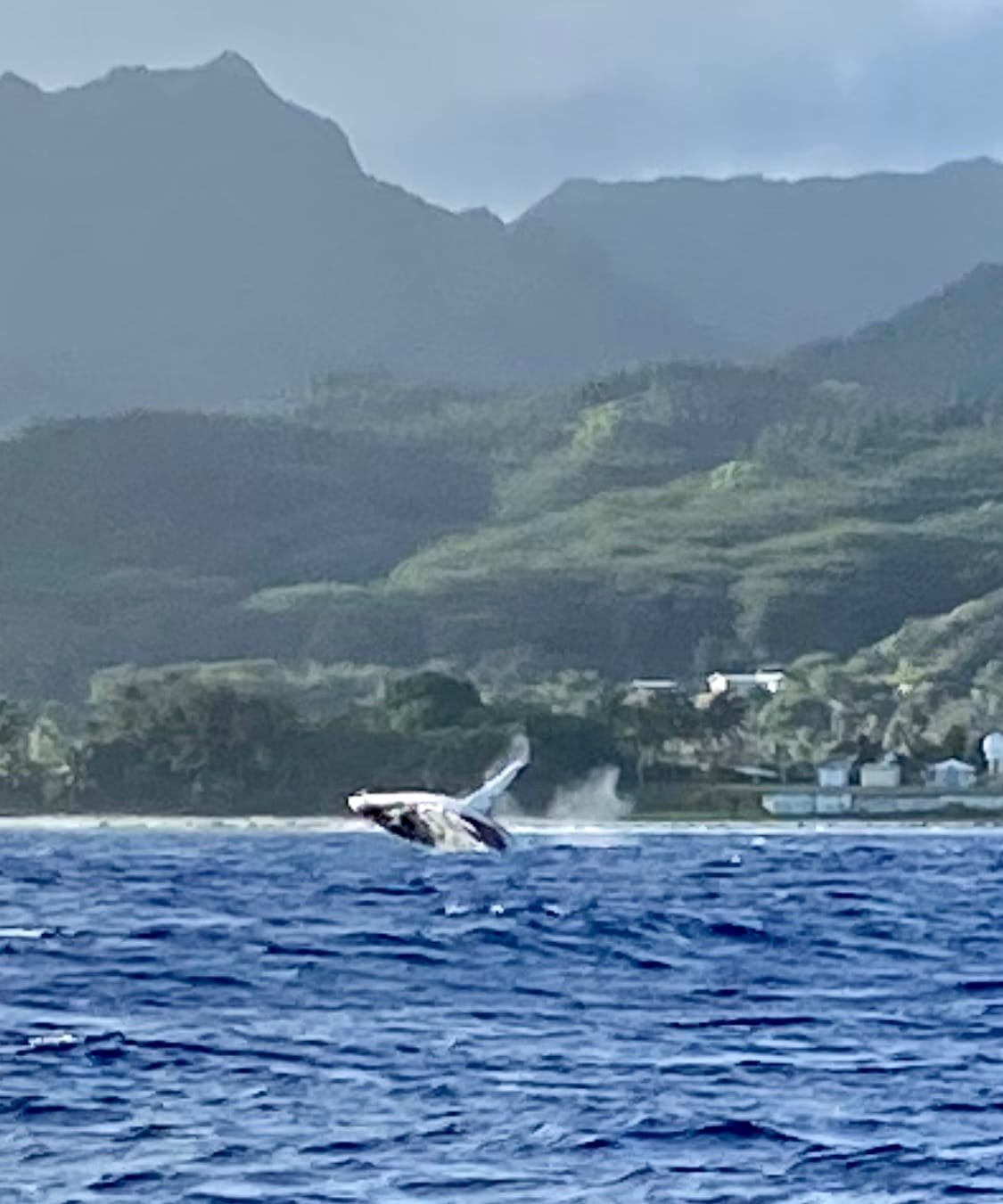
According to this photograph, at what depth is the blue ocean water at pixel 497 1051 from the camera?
29234 millimetres

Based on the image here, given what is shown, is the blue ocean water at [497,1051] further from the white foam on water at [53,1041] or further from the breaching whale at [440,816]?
the breaching whale at [440,816]

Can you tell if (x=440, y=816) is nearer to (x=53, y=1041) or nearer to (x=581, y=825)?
(x=53, y=1041)

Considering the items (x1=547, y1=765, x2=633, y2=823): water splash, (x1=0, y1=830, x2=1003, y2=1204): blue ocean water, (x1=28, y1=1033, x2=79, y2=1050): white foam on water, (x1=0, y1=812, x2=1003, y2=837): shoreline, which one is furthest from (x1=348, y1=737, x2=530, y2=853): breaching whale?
(x1=547, y1=765, x2=633, y2=823): water splash

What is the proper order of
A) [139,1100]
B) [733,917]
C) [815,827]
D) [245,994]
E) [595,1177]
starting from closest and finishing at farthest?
1. [595,1177]
2. [139,1100]
3. [245,994]
4. [733,917]
5. [815,827]

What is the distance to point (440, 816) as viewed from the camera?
103438 millimetres

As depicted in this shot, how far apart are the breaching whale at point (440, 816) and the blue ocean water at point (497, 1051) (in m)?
18.6

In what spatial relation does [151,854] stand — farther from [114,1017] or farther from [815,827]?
[114,1017]

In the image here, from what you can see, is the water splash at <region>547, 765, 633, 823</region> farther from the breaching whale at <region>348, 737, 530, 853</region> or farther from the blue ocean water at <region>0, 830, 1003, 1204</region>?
the blue ocean water at <region>0, 830, 1003, 1204</region>

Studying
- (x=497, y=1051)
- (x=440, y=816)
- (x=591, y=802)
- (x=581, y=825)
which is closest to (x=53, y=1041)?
(x=497, y=1051)

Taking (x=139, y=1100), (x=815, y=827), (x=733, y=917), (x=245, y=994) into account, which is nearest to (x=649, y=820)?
(x=815, y=827)

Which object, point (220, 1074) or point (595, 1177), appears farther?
point (220, 1074)

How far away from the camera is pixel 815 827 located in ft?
600

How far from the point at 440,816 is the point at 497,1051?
63.8 m

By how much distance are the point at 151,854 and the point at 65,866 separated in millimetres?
16321
